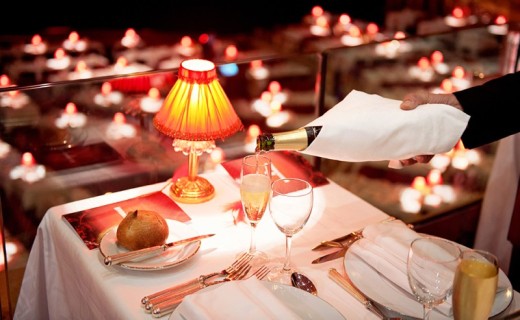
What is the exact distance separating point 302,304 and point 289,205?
19 centimetres

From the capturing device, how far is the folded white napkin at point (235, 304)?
1.19 m

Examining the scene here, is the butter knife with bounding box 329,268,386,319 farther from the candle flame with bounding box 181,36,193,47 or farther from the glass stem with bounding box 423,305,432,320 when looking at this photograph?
the candle flame with bounding box 181,36,193,47

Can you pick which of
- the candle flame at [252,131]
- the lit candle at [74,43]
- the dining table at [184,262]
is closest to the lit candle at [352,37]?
the lit candle at [74,43]

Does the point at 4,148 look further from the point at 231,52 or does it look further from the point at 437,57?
the point at 231,52

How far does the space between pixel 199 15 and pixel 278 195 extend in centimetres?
413

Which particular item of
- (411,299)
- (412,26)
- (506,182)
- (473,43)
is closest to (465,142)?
(411,299)

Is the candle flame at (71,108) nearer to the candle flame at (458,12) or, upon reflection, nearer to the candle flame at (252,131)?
the candle flame at (252,131)

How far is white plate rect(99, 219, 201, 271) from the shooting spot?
1402 mm

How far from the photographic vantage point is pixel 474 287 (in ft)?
3.48

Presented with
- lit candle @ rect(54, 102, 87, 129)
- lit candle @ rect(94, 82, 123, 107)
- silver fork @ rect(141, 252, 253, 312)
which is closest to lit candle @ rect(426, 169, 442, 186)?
lit candle @ rect(94, 82, 123, 107)

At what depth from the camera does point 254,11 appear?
5.39m

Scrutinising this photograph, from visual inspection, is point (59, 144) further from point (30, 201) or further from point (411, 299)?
point (411, 299)

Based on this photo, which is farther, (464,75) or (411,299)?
(464,75)

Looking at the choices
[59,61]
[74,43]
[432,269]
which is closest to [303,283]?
[432,269]
